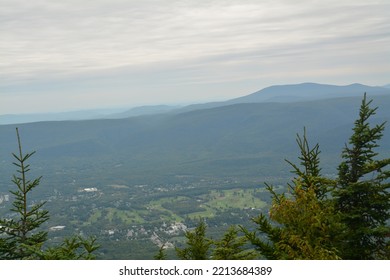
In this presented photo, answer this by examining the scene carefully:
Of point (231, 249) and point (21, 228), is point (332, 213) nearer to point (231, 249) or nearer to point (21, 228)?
point (231, 249)

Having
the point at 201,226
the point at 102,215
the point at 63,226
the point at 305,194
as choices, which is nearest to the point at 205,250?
the point at 201,226

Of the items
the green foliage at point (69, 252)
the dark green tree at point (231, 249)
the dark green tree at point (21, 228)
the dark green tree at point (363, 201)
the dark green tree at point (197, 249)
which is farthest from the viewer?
the dark green tree at point (197, 249)

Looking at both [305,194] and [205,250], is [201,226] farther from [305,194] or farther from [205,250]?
[305,194]

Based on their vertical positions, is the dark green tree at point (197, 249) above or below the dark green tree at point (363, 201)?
below

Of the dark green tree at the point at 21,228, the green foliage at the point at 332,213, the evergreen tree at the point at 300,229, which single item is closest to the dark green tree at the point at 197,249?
the green foliage at the point at 332,213

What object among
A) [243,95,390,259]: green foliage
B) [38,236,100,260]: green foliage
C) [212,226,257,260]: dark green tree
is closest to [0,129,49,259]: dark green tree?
[38,236,100,260]: green foliage

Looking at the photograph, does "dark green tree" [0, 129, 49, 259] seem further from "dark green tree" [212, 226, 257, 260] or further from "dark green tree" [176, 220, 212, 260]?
"dark green tree" [212, 226, 257, 260]

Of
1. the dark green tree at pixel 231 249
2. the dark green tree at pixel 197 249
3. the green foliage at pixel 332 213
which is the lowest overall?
the dark green tree at pixel 197 249

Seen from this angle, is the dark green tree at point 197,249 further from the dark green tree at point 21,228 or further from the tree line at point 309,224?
the dark green tree at point 21,228

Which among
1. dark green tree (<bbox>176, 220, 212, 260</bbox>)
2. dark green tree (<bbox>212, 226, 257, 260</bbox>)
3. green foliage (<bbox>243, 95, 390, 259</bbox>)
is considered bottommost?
dark green tree (<bbox>176, 220, 212, 260</bbox>)
